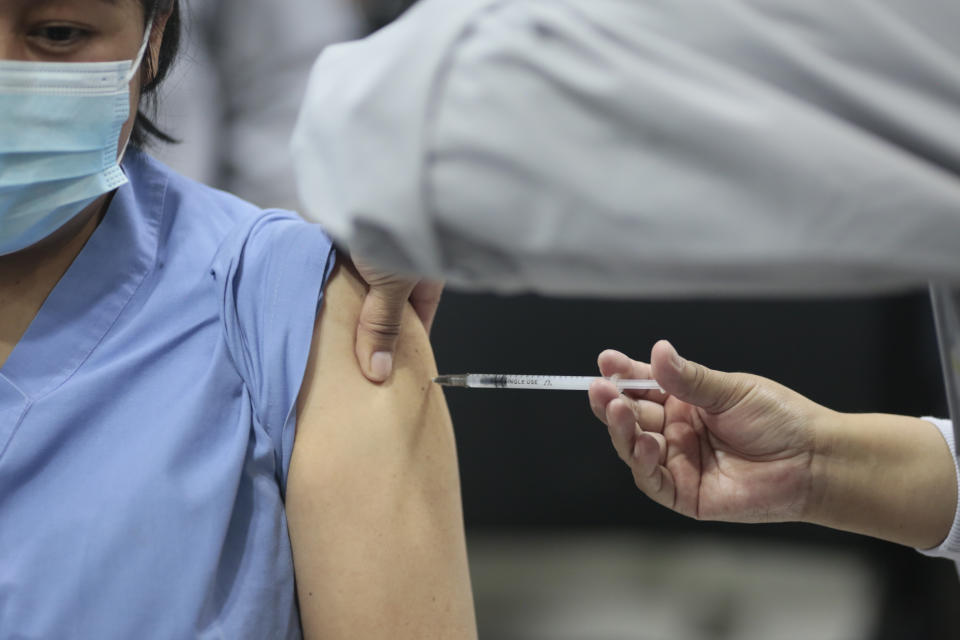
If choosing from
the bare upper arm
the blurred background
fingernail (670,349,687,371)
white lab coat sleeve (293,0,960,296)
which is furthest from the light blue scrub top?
the blurred background

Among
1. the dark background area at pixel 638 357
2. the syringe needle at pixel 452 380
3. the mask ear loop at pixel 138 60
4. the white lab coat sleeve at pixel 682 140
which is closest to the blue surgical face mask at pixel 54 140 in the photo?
the mask ear loop at pixel 138 60

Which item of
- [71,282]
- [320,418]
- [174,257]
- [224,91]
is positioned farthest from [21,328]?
[224,91]

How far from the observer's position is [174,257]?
3.82 ft

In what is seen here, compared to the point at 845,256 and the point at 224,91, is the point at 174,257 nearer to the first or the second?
the point at 845,256

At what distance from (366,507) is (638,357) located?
1.82 m

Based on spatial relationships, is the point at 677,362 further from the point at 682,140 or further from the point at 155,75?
the point at 155,75

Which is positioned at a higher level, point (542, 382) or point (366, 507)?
point (542, 382)

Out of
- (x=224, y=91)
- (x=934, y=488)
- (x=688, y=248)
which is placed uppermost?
(x=688, y=248)

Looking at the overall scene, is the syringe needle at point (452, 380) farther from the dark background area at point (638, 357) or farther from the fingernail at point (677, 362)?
the dark background area at point (638, 357)

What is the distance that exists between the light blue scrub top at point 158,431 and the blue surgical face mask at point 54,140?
0.07 meters

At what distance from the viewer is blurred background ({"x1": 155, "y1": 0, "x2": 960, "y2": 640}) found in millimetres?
2756

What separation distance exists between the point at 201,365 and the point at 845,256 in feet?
2.54

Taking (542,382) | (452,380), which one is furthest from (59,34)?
(542,382)

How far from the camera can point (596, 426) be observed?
2926mm
